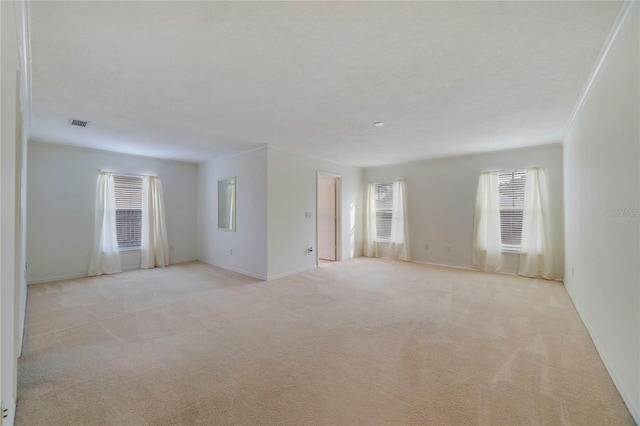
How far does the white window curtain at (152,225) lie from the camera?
5684 mm

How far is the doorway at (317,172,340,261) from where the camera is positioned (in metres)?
6.57

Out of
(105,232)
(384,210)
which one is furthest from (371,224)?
(105,232)

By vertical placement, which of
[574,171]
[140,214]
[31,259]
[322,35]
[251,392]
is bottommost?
[251,392]

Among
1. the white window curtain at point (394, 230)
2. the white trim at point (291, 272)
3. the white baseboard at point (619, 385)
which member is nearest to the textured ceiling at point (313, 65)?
the white baseboard at point (619, 385)

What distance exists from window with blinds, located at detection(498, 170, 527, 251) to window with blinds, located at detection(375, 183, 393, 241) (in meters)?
2.36

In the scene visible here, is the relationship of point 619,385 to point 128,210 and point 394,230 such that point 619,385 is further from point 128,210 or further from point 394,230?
point 128,210

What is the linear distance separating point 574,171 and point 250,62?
4.09 m

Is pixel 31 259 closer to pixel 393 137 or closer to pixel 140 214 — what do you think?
pixel 140 214

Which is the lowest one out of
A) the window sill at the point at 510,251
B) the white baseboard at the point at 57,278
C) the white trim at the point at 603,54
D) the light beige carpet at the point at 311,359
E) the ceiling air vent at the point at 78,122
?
the light beige carpet at the point at 311,359

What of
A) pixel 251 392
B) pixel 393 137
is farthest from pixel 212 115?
pixel 251 392

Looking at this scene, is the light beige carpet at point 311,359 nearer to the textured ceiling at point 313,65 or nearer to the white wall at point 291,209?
the white wall at point 291,209

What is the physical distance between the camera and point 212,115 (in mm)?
3250

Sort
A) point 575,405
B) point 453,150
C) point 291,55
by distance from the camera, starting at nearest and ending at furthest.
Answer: point 575,405 → point 291,55 → point 453,150

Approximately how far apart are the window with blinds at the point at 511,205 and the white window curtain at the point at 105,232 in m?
7.67
